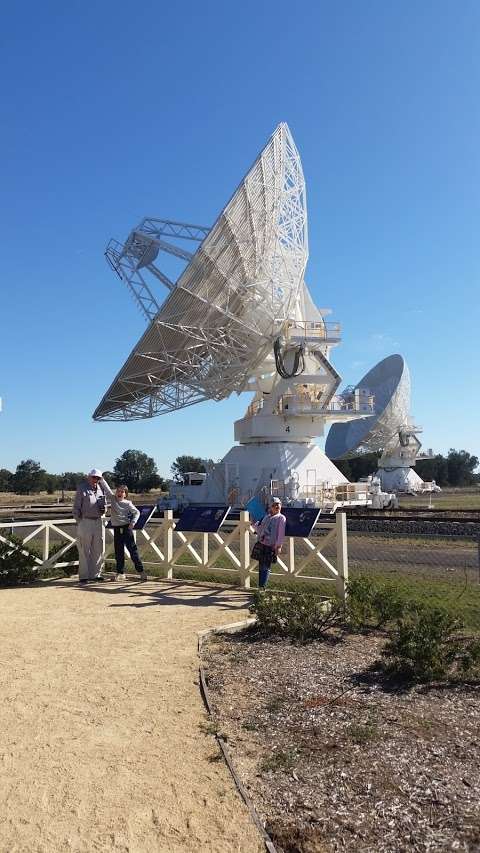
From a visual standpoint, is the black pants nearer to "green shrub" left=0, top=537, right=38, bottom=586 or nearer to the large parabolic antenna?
"green shrub" left=0, top=537, right=38, bottom=586

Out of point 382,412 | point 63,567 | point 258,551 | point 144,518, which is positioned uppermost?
point 382,412

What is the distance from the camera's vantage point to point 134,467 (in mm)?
112312

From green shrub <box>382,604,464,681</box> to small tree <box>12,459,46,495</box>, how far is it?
111478mm

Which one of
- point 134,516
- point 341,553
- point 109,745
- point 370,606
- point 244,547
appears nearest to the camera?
point 109,745

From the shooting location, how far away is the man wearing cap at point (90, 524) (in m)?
11.8

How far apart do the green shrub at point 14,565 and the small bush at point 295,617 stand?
5866mm

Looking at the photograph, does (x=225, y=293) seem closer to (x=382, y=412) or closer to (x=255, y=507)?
(x=255, y=507)

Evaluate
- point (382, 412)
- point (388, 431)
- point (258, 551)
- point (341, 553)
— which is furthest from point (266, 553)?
point (388, 431)

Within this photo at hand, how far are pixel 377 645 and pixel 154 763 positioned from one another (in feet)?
11.8

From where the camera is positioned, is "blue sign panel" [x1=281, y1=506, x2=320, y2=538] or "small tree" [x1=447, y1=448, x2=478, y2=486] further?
"small tree" [x1=447, y1=448, x2=478, y2=486]

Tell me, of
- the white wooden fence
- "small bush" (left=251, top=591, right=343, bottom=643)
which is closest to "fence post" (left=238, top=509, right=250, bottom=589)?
the white wooden fence

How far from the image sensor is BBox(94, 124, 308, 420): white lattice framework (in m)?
27.4

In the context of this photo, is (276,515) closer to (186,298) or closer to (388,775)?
(388,775)

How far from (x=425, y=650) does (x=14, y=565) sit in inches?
335
